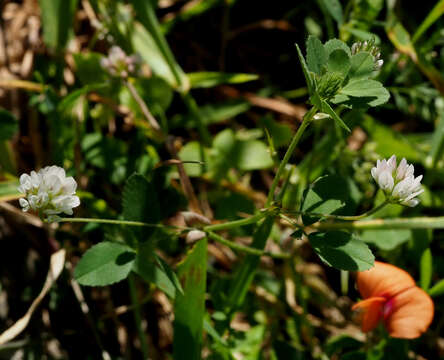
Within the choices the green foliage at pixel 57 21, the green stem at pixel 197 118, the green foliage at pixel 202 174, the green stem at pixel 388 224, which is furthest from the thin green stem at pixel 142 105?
the green stem at pixel 388 224

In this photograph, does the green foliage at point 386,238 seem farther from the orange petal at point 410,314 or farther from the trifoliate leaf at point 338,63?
the trifoliate leaf at point 338,63

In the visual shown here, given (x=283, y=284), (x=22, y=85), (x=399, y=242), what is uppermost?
(x=22, y=85)

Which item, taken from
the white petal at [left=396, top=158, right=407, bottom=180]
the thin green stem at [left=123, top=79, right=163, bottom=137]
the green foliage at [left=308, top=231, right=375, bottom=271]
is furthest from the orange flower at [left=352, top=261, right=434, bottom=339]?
the thin green stem at [left=123, top=79, right=163, bottom=137]

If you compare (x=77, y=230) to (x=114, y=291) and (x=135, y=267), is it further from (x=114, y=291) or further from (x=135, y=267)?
(x=135, y=267)

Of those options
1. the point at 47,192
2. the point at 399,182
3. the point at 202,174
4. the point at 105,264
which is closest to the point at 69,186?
the point at 47,192

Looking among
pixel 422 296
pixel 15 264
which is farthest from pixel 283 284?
pixel 15 264

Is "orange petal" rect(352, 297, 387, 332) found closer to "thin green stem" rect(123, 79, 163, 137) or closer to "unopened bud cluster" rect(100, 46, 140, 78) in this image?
"thin green stem" rect(123, 79, 163, 137)
